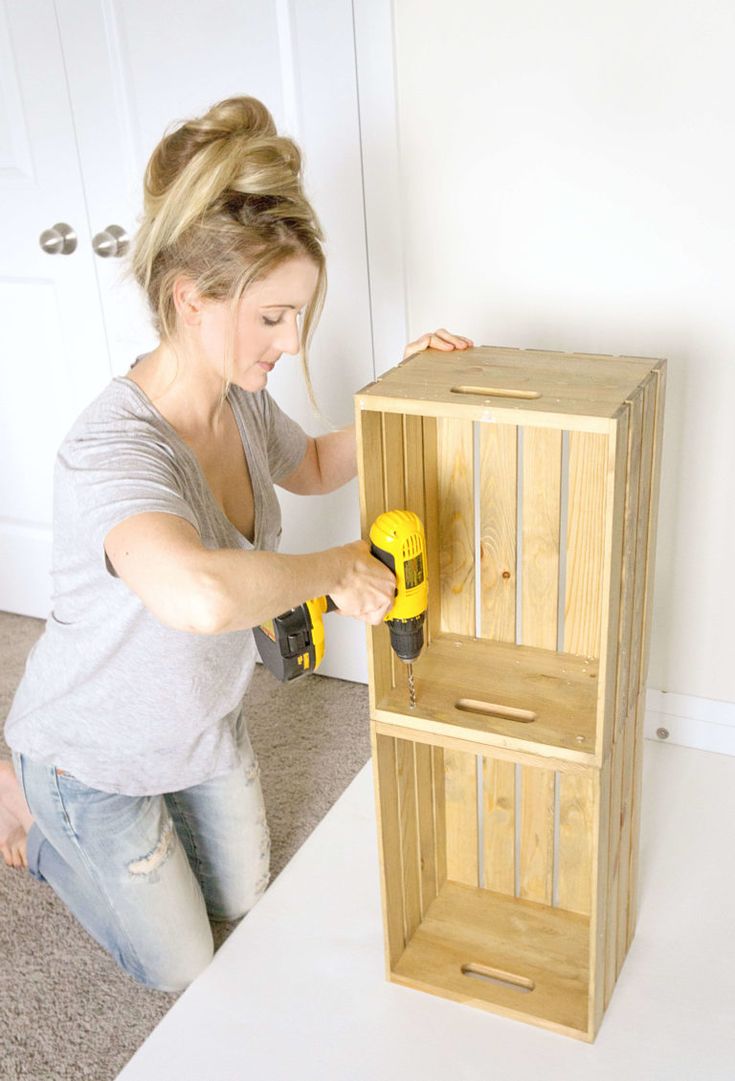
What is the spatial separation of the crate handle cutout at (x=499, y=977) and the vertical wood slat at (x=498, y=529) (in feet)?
1.63

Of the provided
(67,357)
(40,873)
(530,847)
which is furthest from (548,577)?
(67,357)

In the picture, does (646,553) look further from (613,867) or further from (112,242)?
(112,242)

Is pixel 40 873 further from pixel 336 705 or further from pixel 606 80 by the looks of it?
pixel 606 80

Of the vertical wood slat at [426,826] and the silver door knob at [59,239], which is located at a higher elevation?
the silver door knob at [59,239]

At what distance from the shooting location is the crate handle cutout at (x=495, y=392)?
4.29 feet

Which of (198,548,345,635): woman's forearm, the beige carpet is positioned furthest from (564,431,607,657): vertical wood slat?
the beige carpet

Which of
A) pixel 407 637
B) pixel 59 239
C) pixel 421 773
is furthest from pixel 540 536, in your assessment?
pixel 59 239

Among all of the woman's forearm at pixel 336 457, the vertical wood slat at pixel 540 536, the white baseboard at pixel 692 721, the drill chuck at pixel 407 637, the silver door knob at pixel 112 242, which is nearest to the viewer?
the drill chuck at pixel 407 637

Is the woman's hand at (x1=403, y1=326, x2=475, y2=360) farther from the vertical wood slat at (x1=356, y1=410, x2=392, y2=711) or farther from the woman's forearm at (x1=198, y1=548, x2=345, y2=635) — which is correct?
the woman's forearm at (x1=198, y1=548, x2=345, y2=635)

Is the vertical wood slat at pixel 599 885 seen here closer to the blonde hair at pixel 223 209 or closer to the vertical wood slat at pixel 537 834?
the vertical wood slat at pixel 537 834

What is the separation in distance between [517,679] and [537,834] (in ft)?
1.12

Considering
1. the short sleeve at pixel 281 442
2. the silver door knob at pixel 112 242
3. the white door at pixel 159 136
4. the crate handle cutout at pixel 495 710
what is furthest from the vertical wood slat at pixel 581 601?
the silver door knob at pixel 112 242

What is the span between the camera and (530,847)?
1760 millimetres

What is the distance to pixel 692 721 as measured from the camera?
6.99 ft
